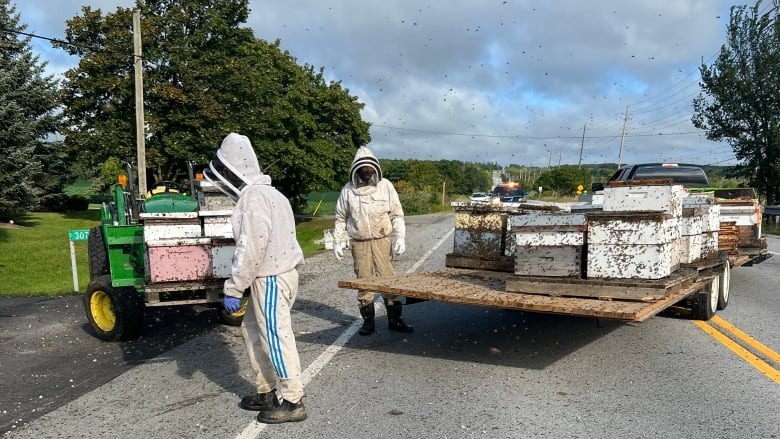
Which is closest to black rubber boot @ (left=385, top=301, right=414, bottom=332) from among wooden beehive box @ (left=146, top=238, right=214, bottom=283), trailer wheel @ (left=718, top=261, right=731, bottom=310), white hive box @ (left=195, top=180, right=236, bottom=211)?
wooden beehive box @ (left=146, top=238, right=214, bottom=283)

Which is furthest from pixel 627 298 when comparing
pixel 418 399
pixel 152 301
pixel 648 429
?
pixel 152 301

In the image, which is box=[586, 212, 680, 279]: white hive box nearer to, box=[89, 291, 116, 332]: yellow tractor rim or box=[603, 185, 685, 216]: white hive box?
box=[603, 185, 685, 216]: white hive box

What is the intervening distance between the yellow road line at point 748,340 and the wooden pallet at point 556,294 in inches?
31.6

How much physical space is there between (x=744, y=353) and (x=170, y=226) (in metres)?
6.14

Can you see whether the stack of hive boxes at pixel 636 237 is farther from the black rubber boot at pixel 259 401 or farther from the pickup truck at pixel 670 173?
the pickup truck at pixel 670 173

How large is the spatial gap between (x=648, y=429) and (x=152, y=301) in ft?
16.4

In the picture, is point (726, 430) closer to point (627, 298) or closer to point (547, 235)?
point (627, 298)

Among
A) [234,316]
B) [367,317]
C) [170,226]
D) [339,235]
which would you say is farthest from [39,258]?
[367,317]

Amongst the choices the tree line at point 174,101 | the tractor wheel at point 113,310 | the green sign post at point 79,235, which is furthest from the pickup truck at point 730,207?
the tree line at point 174,101

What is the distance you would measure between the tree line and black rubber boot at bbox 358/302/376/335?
745 inches

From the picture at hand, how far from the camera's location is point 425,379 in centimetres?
550

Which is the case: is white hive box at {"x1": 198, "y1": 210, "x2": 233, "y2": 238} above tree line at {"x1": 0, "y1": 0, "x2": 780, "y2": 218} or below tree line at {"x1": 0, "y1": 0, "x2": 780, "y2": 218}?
below

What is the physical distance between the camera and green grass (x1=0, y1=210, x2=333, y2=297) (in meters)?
12.9

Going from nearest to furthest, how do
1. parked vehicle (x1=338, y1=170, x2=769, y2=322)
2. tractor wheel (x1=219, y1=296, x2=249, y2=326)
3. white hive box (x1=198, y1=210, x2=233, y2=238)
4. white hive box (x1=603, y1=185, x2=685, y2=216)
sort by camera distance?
parked vehicle (x1=338, y1=170, x2=769, y2=322) → white hive box (x1=603, y1=185, x2=685, y2=216) → white hive box (x1=198, y1=210, x2=233, y2=238) → tractor wheel (x1=219, y1=296, x2=249, y2=326)
